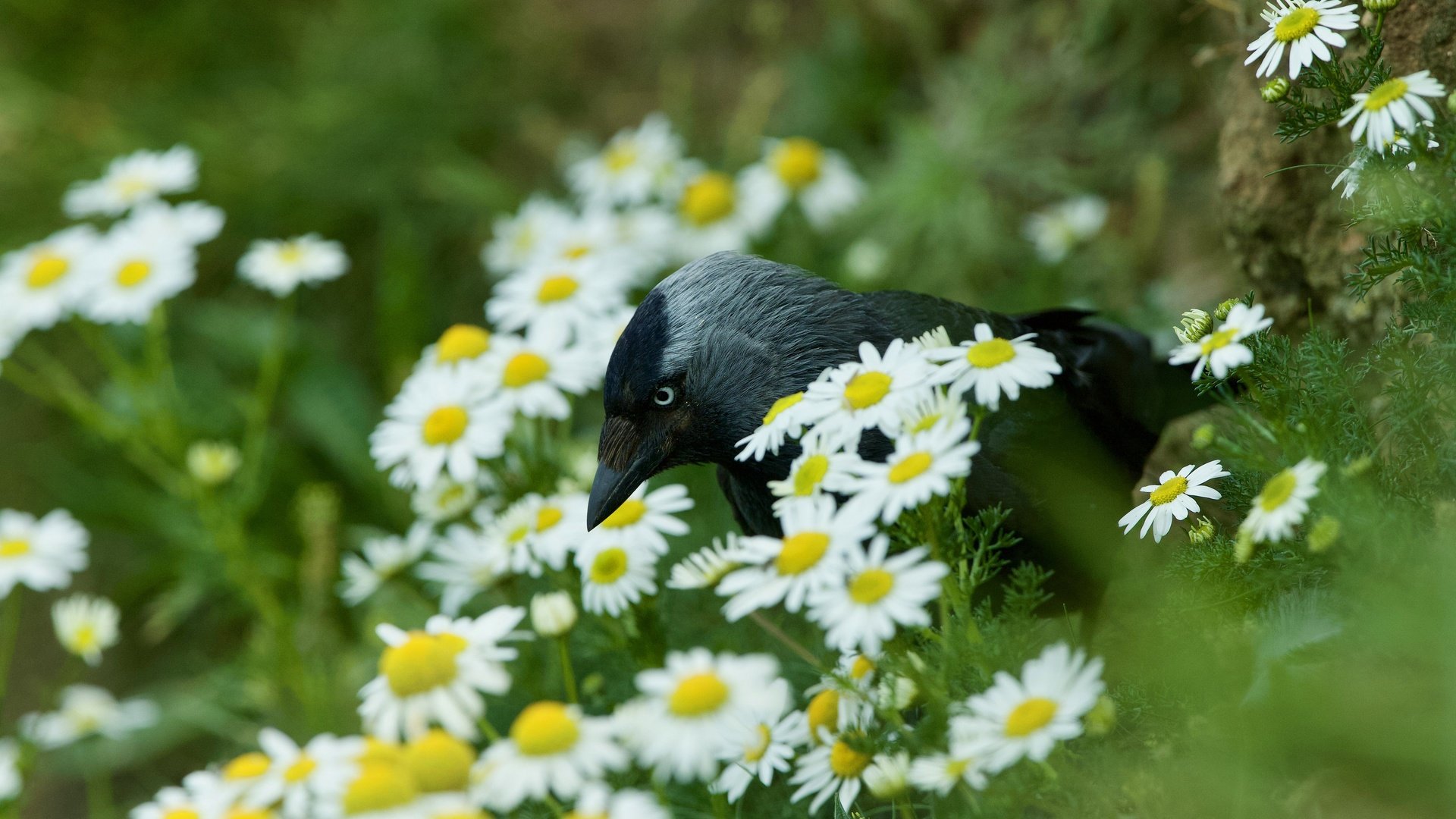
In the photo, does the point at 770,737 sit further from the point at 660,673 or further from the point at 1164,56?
the point at 1164,56

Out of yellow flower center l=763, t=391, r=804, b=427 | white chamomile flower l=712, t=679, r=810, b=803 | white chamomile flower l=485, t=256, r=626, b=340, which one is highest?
white chamomile flower l=485, t=256, r=626, b=340

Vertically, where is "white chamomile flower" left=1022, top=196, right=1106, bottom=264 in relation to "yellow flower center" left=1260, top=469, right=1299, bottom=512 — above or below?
above

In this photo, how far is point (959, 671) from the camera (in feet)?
5.14

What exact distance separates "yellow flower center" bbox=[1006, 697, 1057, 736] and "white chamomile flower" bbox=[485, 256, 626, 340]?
1507 millimetres

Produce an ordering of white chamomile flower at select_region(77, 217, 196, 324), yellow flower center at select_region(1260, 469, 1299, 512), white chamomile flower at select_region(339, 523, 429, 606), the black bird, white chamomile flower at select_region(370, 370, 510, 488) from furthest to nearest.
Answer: white chamomile flower at select_region(77, 217, 196, 324)
white chamomile flower at select_region(339, 523, 429, 606)
white chamomile flower at select_region(370, 370, 510, 488)
the black bird
yellow flower center at select_region(1260, 469, 1299, 512)

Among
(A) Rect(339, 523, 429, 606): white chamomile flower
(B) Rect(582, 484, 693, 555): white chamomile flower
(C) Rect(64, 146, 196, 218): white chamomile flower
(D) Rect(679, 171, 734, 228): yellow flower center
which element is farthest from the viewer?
(D) Rect(679, 171, 734, 228): yellow flower center

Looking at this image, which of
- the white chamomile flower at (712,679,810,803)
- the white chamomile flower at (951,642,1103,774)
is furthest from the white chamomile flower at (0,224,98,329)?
the white chamomile flower at (951,642,1103,774)

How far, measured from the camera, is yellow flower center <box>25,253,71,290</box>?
2.91 meters

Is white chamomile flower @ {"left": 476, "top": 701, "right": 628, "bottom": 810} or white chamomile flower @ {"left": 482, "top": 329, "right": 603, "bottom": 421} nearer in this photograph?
white chamomile flower @ {"left": 476, "top": 701, "right": 628, "bottom": 810}

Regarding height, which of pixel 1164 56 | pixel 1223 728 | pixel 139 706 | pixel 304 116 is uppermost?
pixel 304 116

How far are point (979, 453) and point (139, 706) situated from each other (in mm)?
2272

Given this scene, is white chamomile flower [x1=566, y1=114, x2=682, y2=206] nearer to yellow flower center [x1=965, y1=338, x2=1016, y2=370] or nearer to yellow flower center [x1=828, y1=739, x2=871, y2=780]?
yellow flower center [x1=965, y1=338, x2=1016, y2=370]

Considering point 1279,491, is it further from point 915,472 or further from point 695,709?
point 695,709

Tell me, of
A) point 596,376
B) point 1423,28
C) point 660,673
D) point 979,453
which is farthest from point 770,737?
point 1423,28
